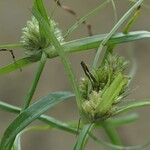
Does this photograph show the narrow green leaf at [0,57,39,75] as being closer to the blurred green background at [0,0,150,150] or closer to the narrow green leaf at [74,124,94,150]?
the narrow green leaf at [74,124,94,150]

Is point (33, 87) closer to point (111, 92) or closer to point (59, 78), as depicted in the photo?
point (111, 92)

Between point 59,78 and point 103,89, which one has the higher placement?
point 103,89

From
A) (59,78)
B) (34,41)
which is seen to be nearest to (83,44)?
(34,41)

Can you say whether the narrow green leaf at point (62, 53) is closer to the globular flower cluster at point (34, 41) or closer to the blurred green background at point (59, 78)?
the globular flower cluster at point (34, 41)

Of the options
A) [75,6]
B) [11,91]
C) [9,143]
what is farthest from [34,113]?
[75,6]

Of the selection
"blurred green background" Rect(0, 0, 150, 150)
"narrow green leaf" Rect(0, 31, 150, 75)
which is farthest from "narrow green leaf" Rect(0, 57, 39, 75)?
"blurred green background" Rect(0, 0, 150, 150)

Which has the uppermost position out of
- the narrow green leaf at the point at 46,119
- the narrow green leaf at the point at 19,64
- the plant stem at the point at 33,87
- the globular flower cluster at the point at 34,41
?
the globular flower cluster at the point at 34,41

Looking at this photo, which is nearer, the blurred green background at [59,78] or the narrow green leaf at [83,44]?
the narrow green leaf at [83,44]

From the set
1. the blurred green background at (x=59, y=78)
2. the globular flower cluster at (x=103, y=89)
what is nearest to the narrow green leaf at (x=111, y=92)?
the globular flower cluster at (x=103, y=89)
